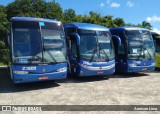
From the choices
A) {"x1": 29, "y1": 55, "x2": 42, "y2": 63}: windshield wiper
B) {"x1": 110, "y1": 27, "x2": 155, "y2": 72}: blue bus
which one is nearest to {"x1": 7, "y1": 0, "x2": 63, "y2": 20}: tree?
{"x1": 110, "y1": 27, "x2": 155, "y2": 72}: blue bus

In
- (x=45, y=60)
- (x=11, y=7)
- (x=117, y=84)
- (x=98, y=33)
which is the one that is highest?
(x=11, y=7)

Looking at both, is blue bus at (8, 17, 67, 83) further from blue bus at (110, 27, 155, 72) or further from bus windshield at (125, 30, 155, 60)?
bus windshield at (125, 30, 155, 60)

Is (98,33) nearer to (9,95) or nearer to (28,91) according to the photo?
(28,91)

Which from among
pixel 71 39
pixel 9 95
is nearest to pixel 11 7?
pixel 71 39

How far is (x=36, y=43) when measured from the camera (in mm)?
11234

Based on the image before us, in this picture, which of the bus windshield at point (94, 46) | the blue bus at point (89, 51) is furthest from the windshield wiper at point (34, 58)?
the bus windshield at point (94, 46)

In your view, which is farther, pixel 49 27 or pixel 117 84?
pixel 117 84

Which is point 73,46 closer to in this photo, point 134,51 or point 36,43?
point 36,43

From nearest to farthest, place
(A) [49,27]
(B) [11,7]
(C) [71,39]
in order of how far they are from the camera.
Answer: (A) [49,27], (C) [71,39], (B) [11,7]

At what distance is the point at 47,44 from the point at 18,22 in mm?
1466

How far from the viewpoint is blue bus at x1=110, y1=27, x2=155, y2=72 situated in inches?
577

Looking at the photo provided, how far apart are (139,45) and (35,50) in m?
6.27

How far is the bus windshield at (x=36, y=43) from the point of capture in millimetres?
10867

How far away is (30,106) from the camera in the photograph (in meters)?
8.55
